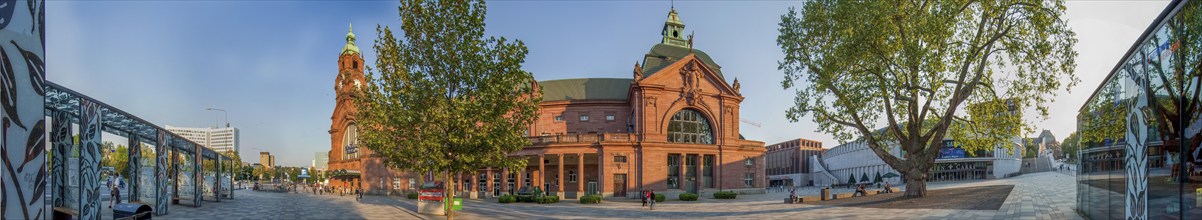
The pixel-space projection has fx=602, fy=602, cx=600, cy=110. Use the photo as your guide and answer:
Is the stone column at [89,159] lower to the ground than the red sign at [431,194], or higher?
higher

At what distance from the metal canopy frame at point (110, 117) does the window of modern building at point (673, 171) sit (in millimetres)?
35435

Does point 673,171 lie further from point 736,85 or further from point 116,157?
point 116,157

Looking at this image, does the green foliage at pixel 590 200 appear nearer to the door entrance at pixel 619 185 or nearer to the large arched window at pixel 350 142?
the door entrance at pixel 619 185

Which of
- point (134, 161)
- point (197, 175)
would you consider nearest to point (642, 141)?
point (197, 175)

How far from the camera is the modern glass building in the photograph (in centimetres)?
958

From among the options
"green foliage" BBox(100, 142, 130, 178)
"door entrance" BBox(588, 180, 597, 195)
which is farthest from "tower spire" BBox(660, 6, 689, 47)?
"green foliage" BBox(100, 142, 130, 178)

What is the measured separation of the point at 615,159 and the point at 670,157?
5.70m

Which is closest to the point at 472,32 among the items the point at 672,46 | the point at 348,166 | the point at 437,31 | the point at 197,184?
the point at 437,31

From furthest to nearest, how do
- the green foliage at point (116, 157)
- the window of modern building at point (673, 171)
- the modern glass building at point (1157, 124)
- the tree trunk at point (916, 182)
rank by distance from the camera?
the green foliage at point (116, 157) < the window of modern building at point (673, 171) < the tree trunk at point (916, 182) < the modern glass building at point (1157, 124)

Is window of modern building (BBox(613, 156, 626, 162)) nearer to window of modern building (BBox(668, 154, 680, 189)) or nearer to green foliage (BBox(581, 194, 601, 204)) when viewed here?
window of modern building (BBox(668, 154, 680, 189))

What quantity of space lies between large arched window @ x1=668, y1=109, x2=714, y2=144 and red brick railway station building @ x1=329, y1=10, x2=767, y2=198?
0.09 m

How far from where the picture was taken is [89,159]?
20.5m

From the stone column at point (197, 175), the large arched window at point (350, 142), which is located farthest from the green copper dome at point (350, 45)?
the stone column at point (197, 175)

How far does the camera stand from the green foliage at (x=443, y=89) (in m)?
20.5
